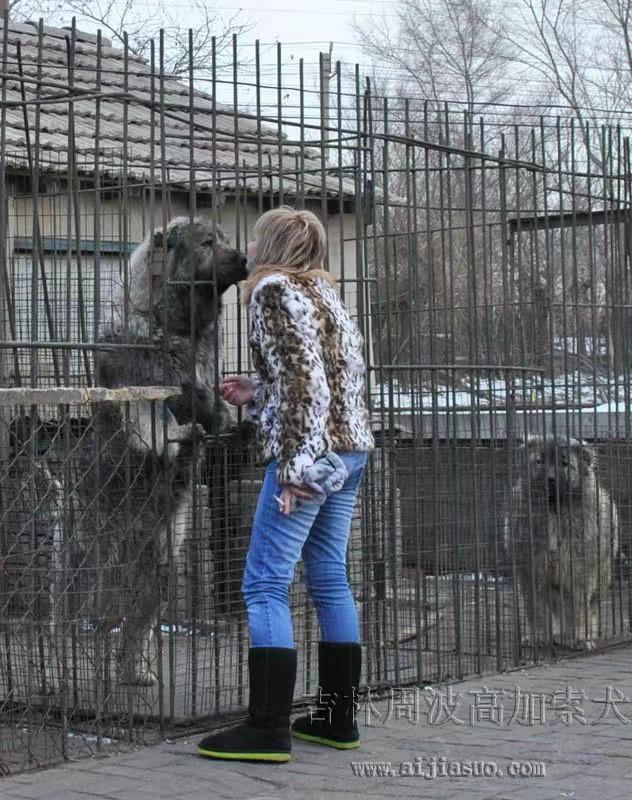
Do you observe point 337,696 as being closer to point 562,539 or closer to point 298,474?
point 298,474

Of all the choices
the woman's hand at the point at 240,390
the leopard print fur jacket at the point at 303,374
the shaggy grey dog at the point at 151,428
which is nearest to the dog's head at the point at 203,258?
the shaggy grey dog at the point at 151,428

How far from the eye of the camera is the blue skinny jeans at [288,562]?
18.1 ft

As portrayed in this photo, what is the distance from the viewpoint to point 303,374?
544 cm

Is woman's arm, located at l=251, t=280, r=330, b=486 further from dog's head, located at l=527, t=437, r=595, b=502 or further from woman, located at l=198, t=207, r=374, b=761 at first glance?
dog's head, located at l=527, t=437, r=595, b=502

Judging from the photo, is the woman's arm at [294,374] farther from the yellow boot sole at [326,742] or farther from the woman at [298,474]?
the yellow boot sole at [326,742]

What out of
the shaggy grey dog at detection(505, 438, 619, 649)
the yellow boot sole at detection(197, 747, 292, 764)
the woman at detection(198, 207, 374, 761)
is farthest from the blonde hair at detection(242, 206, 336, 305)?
the shaggy grey dog at detection(505, 438, 619, 649)

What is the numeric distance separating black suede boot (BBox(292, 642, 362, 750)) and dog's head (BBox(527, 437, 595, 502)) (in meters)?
2.80

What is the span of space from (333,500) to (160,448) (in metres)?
1.02

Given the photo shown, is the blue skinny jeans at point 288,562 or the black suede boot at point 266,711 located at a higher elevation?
the blue skinny jeans at point 288,562

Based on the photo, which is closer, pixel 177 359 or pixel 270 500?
pixel 270 500

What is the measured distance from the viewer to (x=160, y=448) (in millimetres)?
6332

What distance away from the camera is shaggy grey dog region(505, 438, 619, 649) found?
8117mm

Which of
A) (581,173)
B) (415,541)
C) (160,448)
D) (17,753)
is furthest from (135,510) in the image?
(581,173)

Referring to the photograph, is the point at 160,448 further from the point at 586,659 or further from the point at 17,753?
the point at 586,659
